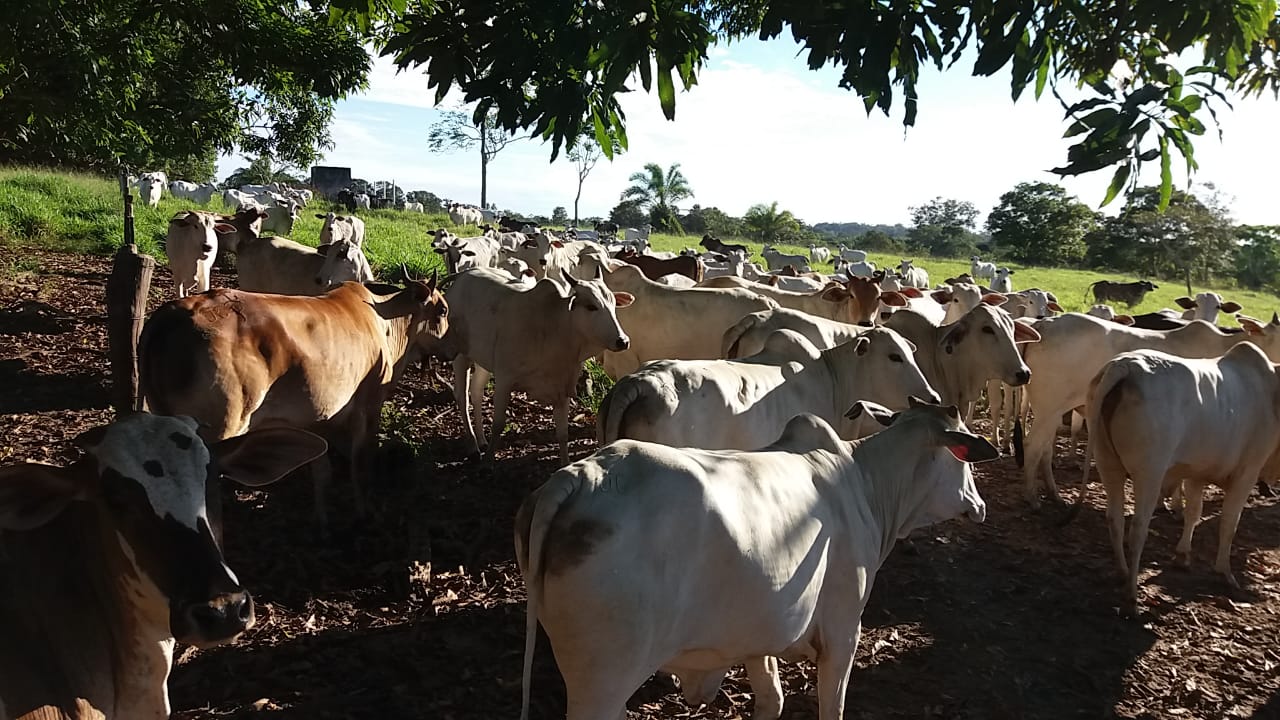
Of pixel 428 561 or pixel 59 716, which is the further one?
pixel 428 561

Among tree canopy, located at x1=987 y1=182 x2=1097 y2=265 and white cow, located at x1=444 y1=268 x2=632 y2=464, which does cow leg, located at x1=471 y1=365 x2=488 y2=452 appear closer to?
white cow, located at x1=444 y1=268 x2=632 y2=464

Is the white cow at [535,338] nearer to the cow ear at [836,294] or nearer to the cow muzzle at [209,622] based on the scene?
the cow ear at [836,294]

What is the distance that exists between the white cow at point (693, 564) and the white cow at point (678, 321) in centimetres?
592

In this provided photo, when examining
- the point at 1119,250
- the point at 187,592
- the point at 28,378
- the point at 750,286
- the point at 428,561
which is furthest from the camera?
the point at 1119,250

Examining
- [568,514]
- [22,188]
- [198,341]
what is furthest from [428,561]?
[22,188]

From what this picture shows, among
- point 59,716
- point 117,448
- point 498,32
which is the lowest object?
point 59,716

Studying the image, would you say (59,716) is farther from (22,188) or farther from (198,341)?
(22,188)

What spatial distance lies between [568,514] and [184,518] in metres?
1.30

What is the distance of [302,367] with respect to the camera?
628cm

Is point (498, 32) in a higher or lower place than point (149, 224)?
higher

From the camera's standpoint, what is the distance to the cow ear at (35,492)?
270 centimetres

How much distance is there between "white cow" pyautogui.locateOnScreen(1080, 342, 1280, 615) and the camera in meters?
6.48

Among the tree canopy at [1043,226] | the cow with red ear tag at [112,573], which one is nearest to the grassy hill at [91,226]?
the cow with red ear tag at [112,573]

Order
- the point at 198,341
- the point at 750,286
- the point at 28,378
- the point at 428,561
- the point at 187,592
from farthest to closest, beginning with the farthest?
1. the point at 750,286
2. the point at 28,378
3. the point at 428,561
4. the point at 198,341
5. the point at 187,592
